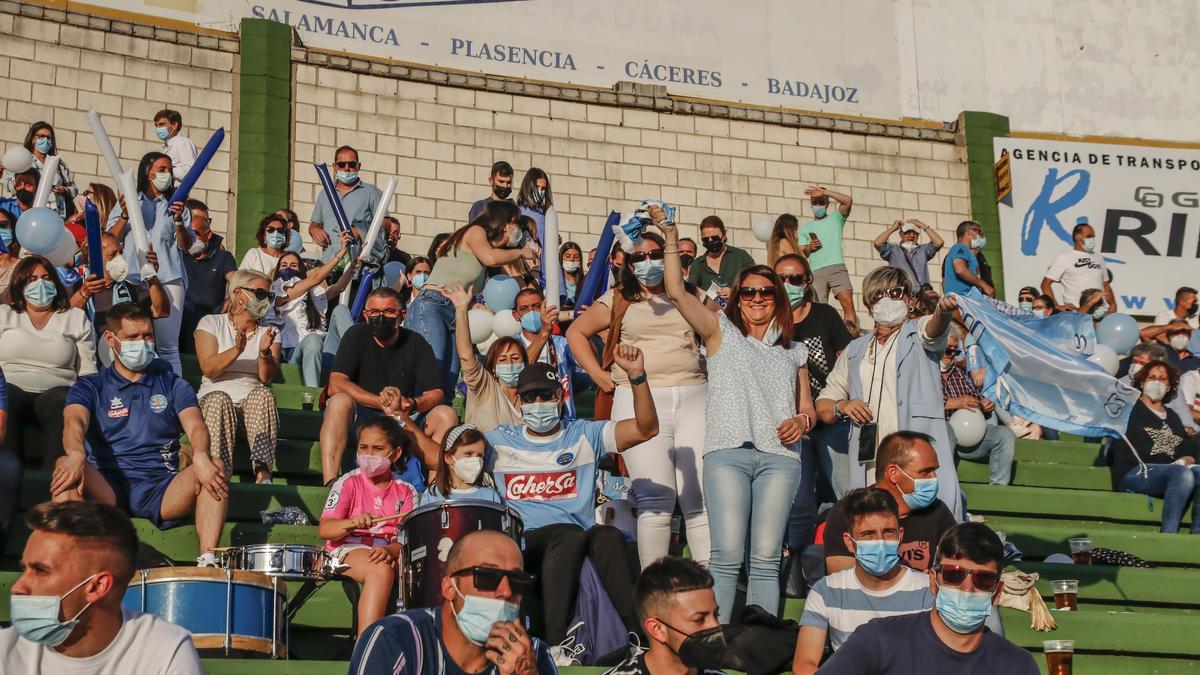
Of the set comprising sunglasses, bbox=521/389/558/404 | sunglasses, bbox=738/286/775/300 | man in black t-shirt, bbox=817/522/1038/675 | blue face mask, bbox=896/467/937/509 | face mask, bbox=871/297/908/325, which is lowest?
man in black t-shirt, bbox=817/522/1038/675

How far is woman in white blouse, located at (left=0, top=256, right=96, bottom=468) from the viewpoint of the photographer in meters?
7.79

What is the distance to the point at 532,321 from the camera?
32.0ft

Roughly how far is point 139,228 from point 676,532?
4.18 m

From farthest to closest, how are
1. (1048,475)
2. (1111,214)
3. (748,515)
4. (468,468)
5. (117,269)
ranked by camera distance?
1. (1111,214)
2. (1048,475)
3. (117,269)
4. (468,468)
5. (748,515)

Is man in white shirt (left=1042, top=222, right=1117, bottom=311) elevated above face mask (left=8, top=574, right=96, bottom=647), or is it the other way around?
man in white shirt (left=1042, top=222, right=1117, bottom=311)

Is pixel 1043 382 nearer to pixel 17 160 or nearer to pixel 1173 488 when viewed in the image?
pixel 1173 488

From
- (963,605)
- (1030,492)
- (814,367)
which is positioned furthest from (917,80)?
(963,605)

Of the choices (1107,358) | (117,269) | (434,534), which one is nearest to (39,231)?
(117,269)

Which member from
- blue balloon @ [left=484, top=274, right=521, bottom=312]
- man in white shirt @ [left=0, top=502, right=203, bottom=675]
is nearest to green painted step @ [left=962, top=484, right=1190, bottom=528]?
blue balloon @ [left=484, top=274, right=521, bottom=312]

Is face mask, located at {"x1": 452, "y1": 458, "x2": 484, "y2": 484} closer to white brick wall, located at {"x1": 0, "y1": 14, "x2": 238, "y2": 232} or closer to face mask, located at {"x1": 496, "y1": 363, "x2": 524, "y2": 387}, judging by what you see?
face mask, located at {"x1": 496, "y1": 363, "x2": 524, "y2": 387}

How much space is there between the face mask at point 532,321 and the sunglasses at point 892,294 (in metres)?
2.59

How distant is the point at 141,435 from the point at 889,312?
3.55 metres

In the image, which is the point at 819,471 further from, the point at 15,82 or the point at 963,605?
the point at 15,82

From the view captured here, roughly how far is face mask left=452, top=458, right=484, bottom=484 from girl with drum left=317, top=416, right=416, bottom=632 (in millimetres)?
261
